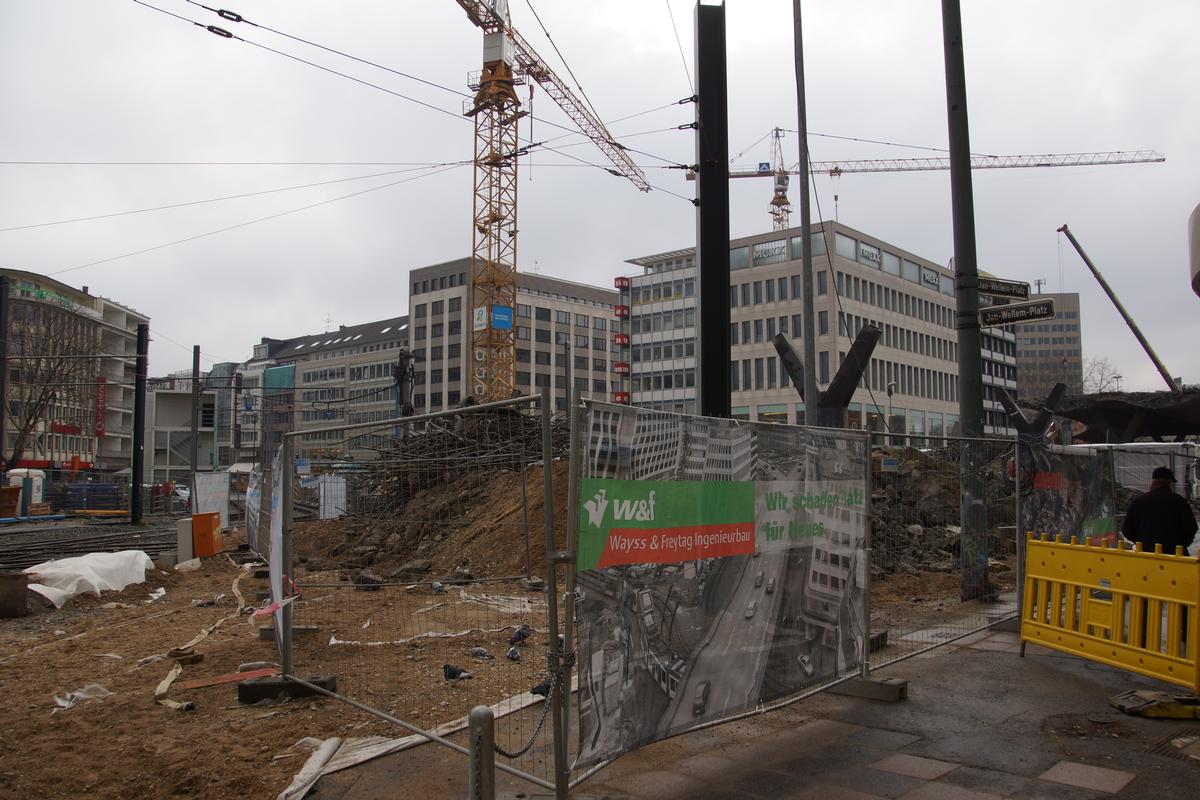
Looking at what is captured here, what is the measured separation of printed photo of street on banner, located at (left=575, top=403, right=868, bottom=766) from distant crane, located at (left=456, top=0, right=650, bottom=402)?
5791cm

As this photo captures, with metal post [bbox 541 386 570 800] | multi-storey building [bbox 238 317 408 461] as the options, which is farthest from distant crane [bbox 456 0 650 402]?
metal post [bbox 541 386 570 800]

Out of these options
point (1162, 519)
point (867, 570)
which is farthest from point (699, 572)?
point (1162, 519)

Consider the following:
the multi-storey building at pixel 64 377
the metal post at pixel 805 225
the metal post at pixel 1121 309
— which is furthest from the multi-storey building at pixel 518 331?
the metal post at pixel 805 225

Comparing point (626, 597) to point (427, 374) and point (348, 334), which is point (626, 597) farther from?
point (348, 334)

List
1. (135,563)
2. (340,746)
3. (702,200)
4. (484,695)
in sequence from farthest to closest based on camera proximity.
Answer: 1. (135,563)
2. (702,200)
3. (484,695)
4. (340,746)

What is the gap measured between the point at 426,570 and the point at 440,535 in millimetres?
359

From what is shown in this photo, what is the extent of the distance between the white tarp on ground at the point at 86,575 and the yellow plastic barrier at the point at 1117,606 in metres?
13.2

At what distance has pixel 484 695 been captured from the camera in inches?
261

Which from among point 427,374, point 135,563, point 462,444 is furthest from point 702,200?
point 427,374

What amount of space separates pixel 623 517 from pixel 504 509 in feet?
6.46

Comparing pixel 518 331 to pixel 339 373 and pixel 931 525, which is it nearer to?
pixel 339 373

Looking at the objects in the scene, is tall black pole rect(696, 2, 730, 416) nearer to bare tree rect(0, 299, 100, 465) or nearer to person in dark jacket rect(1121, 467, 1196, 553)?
person in dark jacket rect(1121, 467, 1196, 553)

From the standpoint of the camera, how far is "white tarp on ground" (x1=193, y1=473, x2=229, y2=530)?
25141mm

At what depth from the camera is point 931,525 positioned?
480 inches
